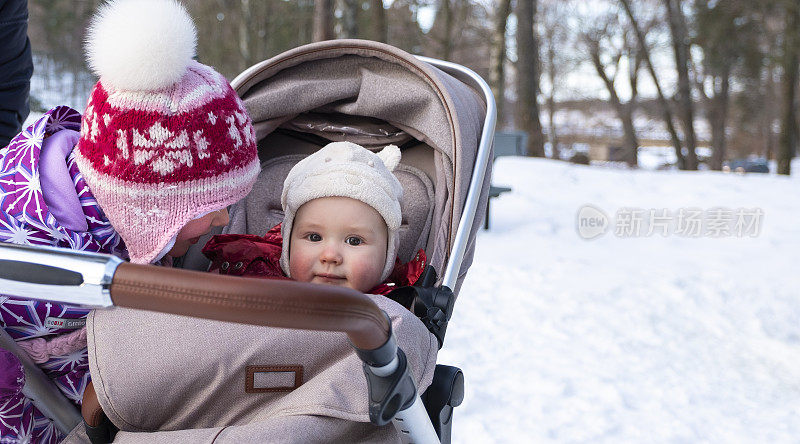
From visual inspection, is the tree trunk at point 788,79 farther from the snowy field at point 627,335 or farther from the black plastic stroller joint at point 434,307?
the black plastic stroller joint at point 434,307

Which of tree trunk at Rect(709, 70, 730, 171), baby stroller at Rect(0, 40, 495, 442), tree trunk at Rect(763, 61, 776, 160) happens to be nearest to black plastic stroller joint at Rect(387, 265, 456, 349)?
baby stroller at Rect(0, 40, 495, 442)

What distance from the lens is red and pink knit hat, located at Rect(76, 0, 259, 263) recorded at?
150cm

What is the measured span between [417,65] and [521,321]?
2755 millimetres

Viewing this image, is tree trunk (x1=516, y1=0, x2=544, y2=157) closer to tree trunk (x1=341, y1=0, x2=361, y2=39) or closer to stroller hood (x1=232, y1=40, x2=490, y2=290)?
tree trunk (x1=341, y1=0, x2=361, y2=39)

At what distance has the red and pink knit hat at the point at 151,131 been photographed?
150 centimetres

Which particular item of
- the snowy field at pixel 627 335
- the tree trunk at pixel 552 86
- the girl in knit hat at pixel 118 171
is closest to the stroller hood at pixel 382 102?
the girl in knit hat at pixel 118 171

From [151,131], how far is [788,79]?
14459mm

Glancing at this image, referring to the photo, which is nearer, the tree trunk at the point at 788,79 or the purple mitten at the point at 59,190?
the purple mitten at the point at 59,190

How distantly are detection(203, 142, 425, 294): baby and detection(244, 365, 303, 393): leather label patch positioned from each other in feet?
1.79

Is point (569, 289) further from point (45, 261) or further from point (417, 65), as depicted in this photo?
point (45, 261)

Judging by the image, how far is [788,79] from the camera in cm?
1338

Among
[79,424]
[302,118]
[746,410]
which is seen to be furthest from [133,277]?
[746,410]

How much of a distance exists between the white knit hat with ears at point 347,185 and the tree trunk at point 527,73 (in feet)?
34.2

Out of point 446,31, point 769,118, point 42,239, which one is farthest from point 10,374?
point 769,118
